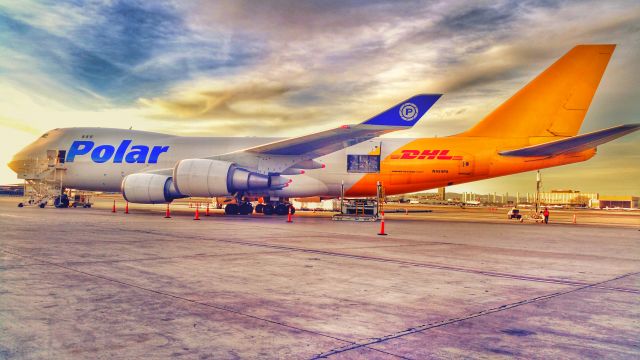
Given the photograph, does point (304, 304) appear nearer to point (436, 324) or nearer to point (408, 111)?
point (436, 324)

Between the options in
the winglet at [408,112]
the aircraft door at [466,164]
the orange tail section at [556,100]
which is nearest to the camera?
→ the winglet at [408,112]

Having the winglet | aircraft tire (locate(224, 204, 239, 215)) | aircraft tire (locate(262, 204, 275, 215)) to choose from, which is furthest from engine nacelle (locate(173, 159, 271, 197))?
the winglet

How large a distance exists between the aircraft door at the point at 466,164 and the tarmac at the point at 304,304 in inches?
565

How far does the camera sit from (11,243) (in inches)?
355

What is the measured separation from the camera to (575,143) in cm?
2027

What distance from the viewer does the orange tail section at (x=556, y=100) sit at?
854 inches

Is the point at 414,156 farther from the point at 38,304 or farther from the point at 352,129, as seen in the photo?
the point at 38,304

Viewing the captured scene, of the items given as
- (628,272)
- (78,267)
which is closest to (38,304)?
(78,267)

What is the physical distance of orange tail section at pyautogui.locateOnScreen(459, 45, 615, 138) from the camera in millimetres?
21703

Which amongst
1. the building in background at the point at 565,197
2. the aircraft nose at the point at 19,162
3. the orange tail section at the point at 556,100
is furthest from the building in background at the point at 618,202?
the aircraft nose at the point at 19,162

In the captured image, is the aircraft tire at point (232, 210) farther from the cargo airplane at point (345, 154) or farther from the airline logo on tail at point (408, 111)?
the airline logo on tail at point (408, 111)

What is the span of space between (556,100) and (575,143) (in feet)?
10.7

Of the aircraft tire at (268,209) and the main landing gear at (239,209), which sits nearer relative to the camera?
the main landing gear at (239,209)

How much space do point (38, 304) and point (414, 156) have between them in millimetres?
21586
